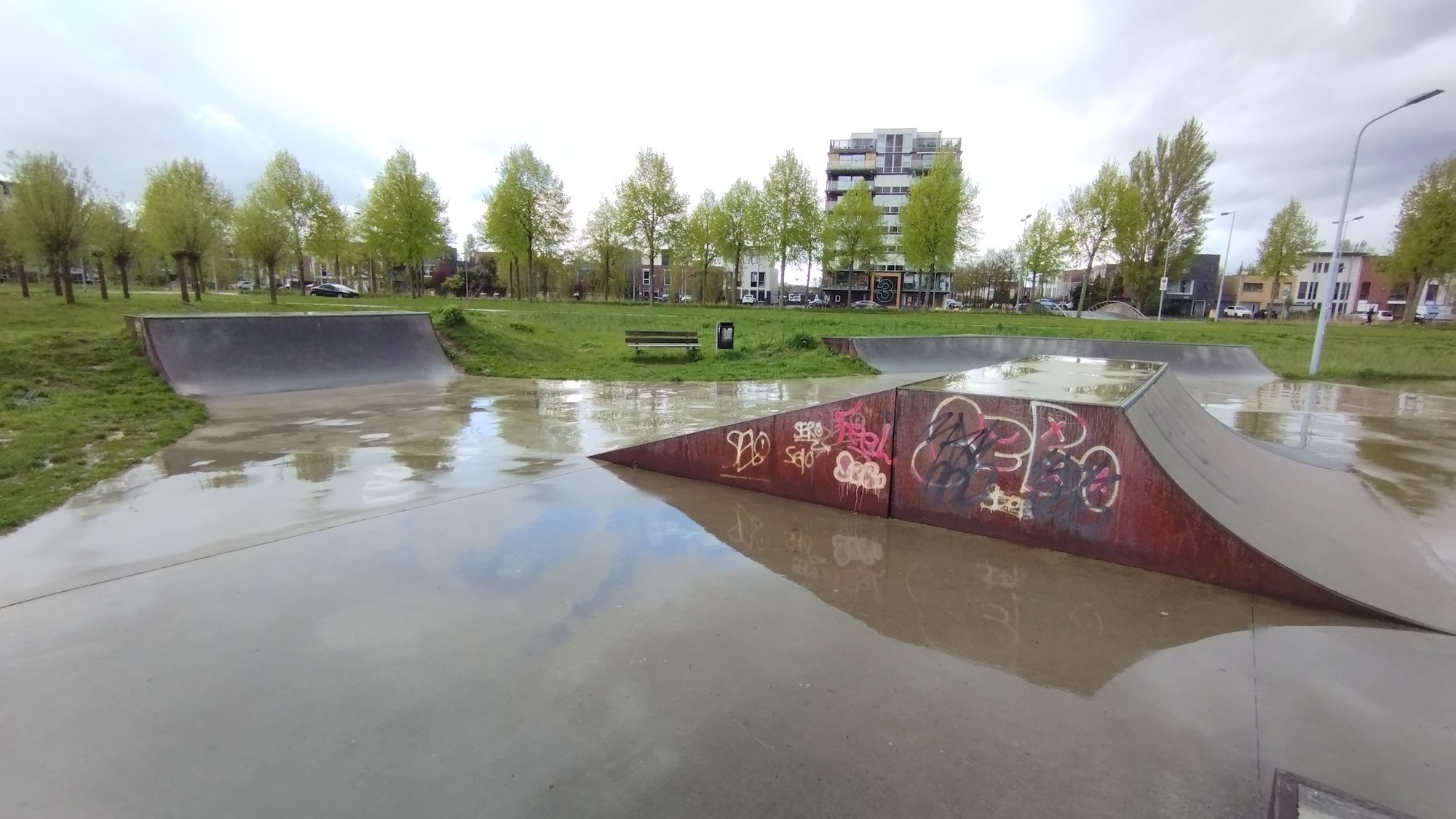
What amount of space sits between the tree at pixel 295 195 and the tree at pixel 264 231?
27cm

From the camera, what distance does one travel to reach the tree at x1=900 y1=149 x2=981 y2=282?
42.7m

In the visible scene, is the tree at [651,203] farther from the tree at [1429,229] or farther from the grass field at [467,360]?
the tree at [1429,229]

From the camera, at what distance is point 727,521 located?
5258 mm

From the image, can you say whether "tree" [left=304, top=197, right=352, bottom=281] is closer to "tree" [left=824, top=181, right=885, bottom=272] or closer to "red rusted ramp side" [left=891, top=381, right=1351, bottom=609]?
"tree" [left=824, top=181, right=885, bottom=272]

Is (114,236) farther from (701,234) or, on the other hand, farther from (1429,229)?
(1429,229)

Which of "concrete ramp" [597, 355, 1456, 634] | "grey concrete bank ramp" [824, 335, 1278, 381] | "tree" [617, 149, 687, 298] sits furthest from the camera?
"tree" [617, 149, 687, 298]

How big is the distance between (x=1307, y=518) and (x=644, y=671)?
575 cm

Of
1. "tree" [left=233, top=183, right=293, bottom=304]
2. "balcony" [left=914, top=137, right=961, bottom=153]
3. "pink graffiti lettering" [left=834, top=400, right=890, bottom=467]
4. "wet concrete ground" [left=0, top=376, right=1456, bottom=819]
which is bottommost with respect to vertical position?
"wet concrete ground" [left=0, top=376, right=1456, bottom=819]

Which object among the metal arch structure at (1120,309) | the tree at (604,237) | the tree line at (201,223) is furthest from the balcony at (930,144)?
the tree line at (201,223)

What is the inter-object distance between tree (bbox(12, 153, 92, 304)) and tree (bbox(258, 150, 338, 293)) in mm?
16285

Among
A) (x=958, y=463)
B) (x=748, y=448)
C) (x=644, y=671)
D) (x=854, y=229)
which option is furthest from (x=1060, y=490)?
Answer: (x=854, y=229)

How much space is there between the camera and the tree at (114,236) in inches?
966

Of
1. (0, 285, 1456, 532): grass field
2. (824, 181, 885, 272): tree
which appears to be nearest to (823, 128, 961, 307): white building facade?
(824, 181, 885, 272): tree

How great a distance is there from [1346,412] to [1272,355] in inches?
447
